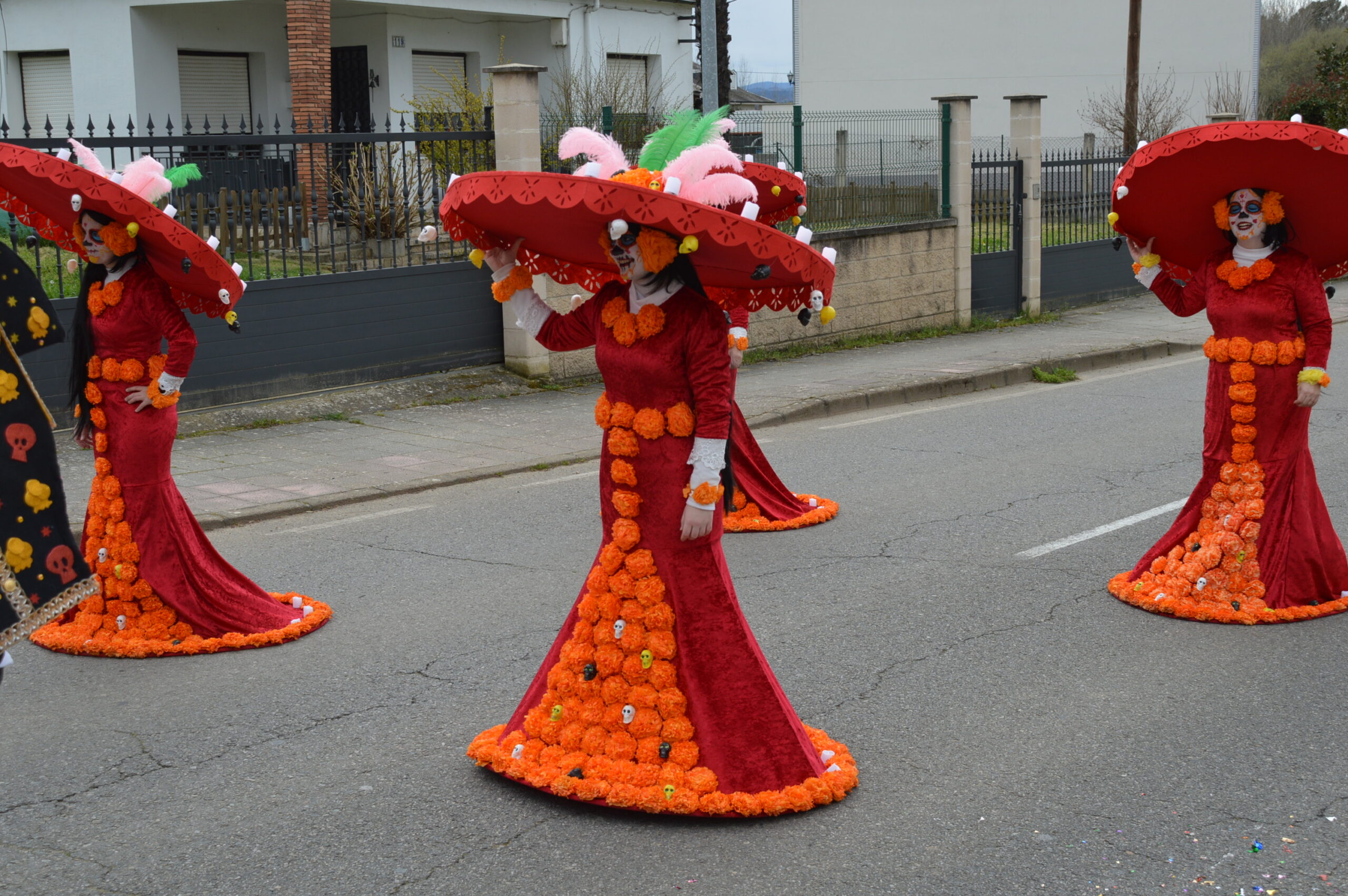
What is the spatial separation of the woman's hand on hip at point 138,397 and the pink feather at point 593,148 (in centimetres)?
254

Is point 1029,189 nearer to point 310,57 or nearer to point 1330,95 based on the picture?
point 310,57

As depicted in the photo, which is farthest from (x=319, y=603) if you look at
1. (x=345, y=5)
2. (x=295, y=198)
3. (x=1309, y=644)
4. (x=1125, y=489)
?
(x=345, y=5)

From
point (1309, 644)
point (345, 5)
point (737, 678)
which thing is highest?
point (345, 5)

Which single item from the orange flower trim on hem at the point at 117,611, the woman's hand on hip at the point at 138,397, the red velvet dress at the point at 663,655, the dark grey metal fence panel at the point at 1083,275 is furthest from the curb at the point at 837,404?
the red velvet dress at the point at 663,655

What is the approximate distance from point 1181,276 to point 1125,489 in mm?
2460

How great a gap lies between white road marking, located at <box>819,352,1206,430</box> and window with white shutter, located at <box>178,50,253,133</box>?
14.0 meters

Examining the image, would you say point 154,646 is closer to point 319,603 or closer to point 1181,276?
point 319,603

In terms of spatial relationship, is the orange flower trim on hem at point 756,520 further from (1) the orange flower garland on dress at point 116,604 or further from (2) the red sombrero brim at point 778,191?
(1) the orange flower garland on dress at point 116,604

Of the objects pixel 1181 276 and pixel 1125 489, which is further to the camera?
pixel 1125 489

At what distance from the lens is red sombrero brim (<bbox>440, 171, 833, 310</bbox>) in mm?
4098

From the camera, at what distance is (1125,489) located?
358 inches

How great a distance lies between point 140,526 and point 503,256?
2.54 m

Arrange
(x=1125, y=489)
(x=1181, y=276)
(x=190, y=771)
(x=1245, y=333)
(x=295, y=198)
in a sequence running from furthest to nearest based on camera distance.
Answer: (x=295, y=198), (x=1125, y=489), (x=1181, y=276), (x=1245, y=333), (x=190, y=771)

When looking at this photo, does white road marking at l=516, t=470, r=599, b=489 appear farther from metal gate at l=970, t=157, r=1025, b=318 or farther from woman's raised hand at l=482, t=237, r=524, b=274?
metal gate at l=970, t=157, r=1025, b=318
